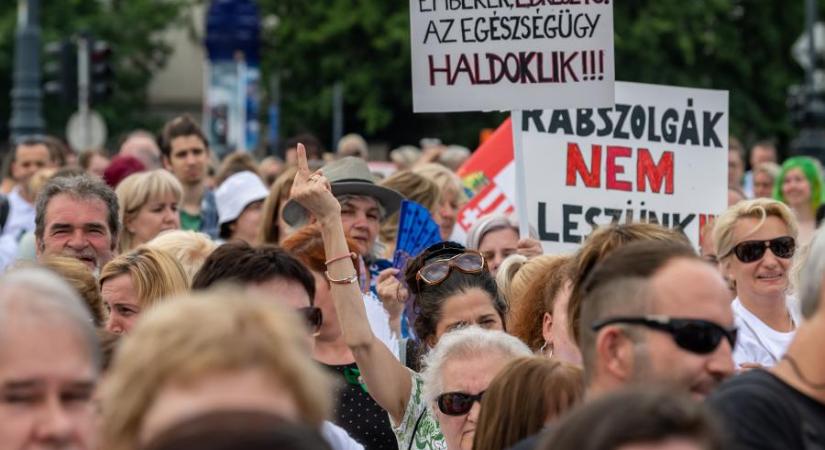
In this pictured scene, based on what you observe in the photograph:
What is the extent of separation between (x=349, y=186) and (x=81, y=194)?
4.65 ft

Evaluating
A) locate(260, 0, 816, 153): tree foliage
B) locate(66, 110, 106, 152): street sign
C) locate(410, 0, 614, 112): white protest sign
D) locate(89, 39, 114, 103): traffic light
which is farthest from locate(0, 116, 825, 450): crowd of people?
locate(260, 0, 816, 153): tree foliage

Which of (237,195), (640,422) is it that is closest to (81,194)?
(237,195)

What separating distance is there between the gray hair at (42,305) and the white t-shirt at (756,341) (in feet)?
12.1

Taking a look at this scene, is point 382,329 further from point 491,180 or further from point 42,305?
point 491,180

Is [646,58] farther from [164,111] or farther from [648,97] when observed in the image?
[648,97]

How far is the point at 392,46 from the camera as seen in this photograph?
4294 centimetres

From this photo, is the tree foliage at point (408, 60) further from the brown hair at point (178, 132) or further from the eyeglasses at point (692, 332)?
the eyeglasses at point (692, 332)

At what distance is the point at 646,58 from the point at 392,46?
5.94m

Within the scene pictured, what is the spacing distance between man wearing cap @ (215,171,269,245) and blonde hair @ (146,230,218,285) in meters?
2.78

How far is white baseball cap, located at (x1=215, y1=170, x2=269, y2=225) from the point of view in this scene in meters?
10.5

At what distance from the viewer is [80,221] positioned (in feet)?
24.4

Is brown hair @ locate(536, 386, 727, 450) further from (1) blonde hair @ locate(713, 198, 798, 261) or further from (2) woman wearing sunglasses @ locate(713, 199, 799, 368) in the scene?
(1) blonde hair @ locate(713, 198, 798, 261)

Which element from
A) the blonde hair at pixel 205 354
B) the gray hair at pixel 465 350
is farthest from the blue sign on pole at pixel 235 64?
the blonde hair at pixel 205 354

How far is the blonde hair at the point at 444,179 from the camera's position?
10500mm
